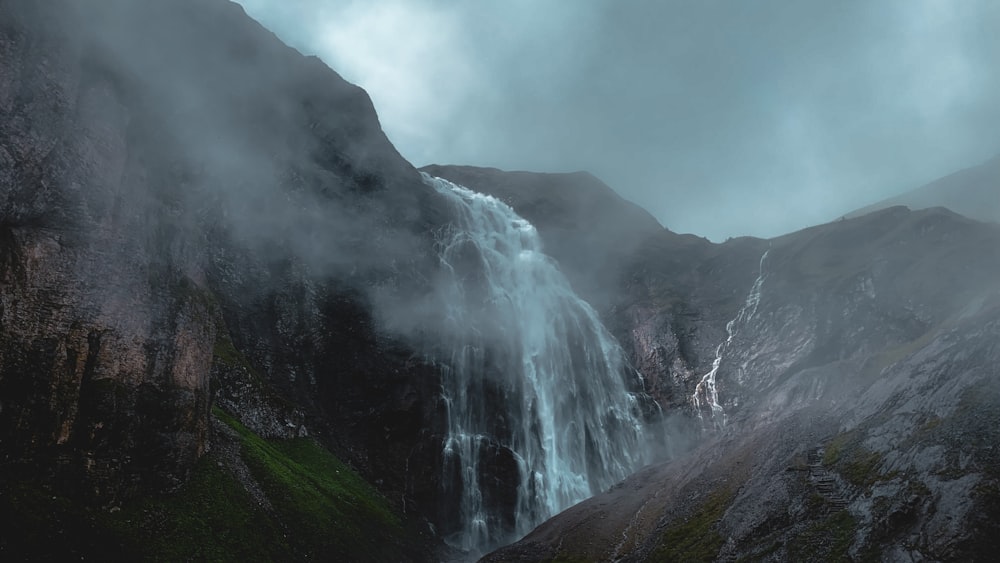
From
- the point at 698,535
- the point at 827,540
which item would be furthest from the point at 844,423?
the point at 827,540

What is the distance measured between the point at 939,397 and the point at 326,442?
1647 inches

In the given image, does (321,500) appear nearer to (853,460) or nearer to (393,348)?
(393,348)

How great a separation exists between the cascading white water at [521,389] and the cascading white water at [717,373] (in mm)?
6551

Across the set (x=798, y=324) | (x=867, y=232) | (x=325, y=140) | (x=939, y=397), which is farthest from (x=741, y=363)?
(x=325, y=140)

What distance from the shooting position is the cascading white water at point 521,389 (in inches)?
2019

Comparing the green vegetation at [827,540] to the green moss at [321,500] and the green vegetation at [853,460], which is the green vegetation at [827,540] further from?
the green moss at [321,500]

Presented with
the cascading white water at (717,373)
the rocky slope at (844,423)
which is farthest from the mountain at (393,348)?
the cascading white water at (717,373)

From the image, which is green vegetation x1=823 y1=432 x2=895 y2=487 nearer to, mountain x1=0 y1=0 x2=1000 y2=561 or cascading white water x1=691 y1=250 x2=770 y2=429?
mountain x1=0 y1=0 x2=1000 y2=561

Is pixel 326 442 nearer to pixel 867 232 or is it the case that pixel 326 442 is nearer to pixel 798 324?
pixel 798 324

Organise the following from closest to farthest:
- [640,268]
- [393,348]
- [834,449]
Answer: [834,449] < [393,348] < [640,268]

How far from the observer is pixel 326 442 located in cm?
4759

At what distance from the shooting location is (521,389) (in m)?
59.2

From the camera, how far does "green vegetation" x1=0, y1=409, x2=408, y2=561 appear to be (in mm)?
19594

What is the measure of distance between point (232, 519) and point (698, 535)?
79.3 ft
